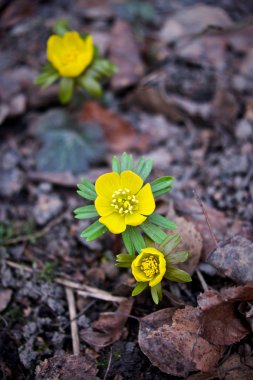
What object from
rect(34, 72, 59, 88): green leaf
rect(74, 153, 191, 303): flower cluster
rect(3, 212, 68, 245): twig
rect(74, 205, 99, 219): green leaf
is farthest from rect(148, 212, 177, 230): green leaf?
rect(34, 72, 59, 88): green leaf

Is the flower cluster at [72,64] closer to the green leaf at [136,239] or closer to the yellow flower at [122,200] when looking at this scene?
the yellow flower at [122,200]

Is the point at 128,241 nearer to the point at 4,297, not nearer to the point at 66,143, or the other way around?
the point at 4,297

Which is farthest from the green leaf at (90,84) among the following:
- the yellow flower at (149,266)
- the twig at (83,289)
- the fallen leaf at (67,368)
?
the fallen leaf at (67,368)

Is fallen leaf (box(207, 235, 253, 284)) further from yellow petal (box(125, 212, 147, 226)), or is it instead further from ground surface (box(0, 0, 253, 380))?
yellow petal (box(125, 212, 147, 226))

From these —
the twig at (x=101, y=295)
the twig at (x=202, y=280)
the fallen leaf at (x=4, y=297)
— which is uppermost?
the fallen leaf at (x=4, y=297)

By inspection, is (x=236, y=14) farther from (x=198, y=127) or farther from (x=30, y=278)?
(x=30, y=278)

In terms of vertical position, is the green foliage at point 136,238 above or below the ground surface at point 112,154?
above

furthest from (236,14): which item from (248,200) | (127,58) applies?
(248,200)
